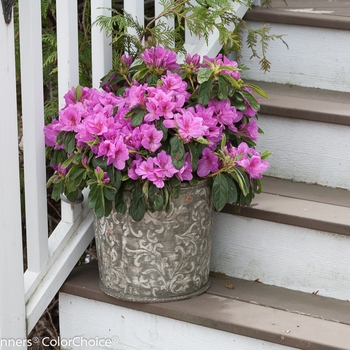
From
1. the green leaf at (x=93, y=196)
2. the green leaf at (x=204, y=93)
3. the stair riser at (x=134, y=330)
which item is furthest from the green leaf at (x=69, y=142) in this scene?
the stair riser at (x=134, y=330)

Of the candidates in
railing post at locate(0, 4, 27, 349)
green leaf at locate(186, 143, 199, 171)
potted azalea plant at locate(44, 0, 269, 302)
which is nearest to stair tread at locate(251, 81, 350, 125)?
potted azalea plant at locate(44, 0, 269, 302)

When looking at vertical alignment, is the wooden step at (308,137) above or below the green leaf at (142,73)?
below

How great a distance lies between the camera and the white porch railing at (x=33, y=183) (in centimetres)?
151

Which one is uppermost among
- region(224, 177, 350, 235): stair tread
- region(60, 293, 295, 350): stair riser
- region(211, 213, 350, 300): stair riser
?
region(224, 177, 350, 235): stair tread

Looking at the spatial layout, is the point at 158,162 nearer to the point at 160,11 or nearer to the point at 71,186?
the point at 71,186

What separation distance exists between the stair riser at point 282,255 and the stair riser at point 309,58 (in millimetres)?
630

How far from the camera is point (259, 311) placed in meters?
1.65

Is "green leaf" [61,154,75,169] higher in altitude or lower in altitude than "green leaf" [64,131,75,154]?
lower

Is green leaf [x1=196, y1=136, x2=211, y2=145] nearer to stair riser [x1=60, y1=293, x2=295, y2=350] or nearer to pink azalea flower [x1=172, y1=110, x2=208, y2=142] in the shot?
pink azalea flower [x1=172, y1=110, x2=208, y2=142]

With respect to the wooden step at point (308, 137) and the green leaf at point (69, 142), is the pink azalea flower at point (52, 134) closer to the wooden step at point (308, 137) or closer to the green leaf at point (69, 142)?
the green leaf at point (69, 142)

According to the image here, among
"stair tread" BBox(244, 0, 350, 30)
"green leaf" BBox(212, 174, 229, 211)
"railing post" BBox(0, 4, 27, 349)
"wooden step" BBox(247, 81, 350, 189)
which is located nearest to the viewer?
"railing post" BBox(0, 4, 27, 349)

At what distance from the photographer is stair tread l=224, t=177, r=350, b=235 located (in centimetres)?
171

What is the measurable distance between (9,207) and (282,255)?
72 centimetres

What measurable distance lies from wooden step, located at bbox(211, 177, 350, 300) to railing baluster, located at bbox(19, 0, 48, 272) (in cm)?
48
